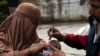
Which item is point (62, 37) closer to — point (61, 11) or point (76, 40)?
point (76, 40)

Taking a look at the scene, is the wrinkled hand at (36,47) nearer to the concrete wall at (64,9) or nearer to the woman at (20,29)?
the woman at (20,29)

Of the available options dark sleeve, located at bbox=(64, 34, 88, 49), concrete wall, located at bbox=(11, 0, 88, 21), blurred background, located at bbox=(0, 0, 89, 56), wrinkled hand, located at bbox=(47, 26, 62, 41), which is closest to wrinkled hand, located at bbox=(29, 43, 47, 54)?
wrinkled hand, located at bbox=(47, 26, 62, 41)

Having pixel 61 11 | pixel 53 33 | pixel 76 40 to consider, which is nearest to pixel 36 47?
pixel 53 33

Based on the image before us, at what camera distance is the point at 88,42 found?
331 centimetres

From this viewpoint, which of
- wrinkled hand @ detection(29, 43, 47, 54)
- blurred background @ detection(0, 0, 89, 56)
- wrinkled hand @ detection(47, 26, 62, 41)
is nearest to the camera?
wrinkled hand @ detection(29, 43, 47, 54)

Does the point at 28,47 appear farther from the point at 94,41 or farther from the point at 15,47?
the point at 94,41

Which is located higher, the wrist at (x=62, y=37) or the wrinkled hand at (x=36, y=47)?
the wrist at (x=62, y=37)

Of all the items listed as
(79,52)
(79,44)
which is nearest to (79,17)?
(79,52)

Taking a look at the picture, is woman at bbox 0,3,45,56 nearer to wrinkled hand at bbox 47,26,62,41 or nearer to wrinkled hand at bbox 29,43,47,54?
wrinkled hand at bbox 29,43,47,54

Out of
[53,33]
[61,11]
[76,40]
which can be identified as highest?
[53,33]

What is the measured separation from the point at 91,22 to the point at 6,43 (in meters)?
0.88

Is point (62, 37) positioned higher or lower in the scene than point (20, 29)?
lower

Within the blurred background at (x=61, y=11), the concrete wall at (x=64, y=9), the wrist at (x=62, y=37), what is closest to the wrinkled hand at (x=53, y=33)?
the wrist at (x=62, y=37)

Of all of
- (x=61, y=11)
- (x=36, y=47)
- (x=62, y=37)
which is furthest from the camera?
(x=61, y=11)
